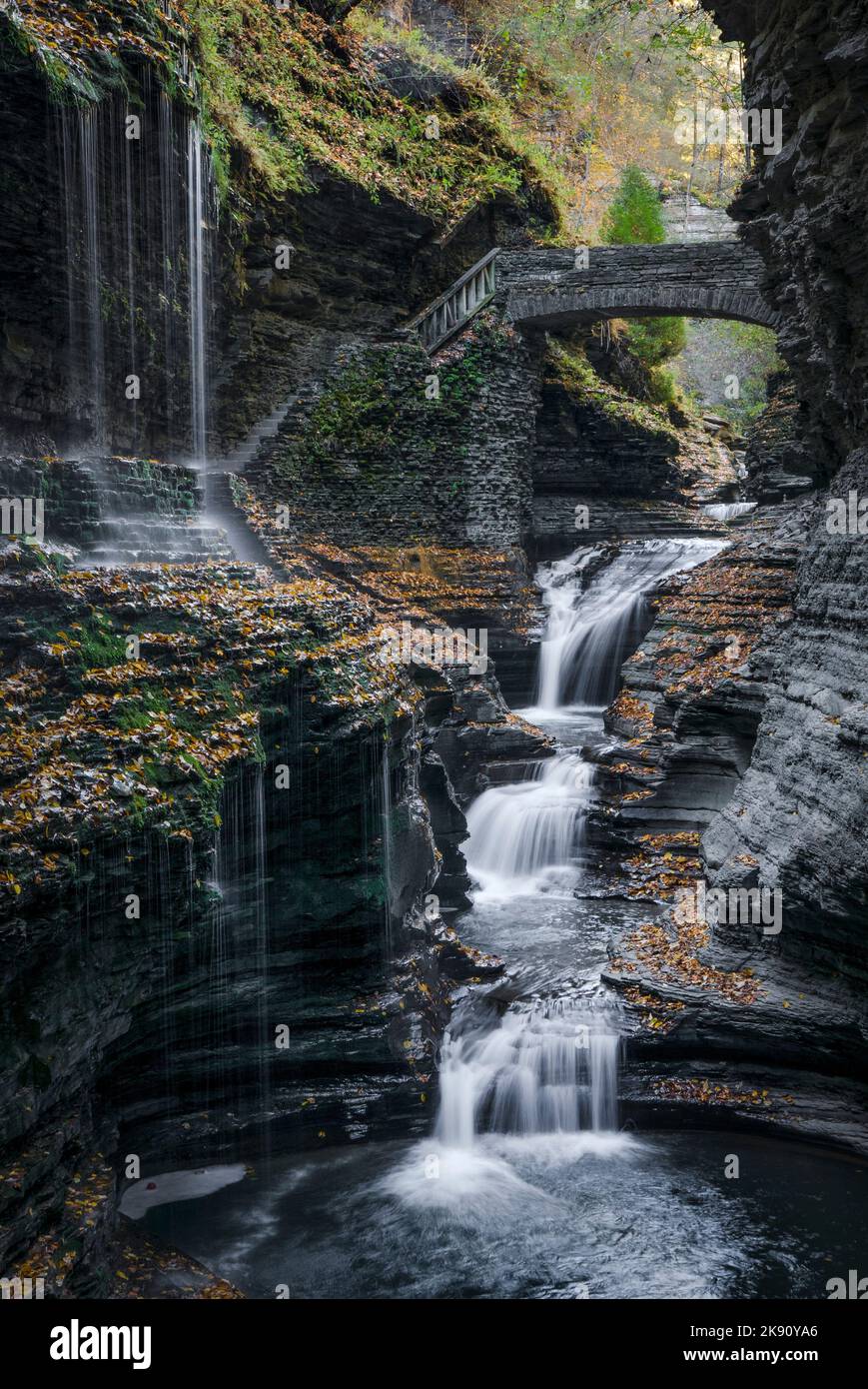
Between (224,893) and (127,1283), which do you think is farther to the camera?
(224,893)

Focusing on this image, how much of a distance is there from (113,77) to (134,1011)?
10351mm

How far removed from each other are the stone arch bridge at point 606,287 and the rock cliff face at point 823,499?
7661 mm

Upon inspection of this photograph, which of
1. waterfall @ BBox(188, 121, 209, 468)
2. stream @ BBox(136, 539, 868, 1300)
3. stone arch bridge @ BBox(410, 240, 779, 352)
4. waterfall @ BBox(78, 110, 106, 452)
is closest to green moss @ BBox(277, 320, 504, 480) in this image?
stone arch bridge @ BBox(410, 240, 779, 352)

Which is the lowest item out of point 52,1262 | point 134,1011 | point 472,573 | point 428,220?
point 52,1262

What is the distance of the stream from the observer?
6562 mm

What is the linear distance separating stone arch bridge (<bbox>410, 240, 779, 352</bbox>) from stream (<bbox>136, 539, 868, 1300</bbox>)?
13.8 meters

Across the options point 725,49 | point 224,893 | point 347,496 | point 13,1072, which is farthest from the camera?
point 725,49

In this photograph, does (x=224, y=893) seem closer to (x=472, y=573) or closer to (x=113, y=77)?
(x=113, y=77)

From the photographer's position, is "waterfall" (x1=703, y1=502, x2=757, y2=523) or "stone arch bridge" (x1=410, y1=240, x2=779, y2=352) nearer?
"stone arch bridge" (x1=410, y1=240, x2=779, y2=352)

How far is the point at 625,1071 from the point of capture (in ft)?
27.3

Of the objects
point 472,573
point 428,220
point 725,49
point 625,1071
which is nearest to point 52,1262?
point 625,1071

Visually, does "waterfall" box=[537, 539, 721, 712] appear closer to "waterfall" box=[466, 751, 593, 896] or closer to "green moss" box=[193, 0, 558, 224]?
"waterfall" box=[466, 751, 593, 896]

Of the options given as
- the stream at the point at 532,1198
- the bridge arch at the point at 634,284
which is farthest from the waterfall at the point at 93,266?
the bridge arch at the point at 634,284

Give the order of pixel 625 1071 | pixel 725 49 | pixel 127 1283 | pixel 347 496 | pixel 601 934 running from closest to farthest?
1. pixel 127 1283
2. pixel 625 1071
3. pixel 601 934
4. pixel 347 496
5. pixel 725 49
